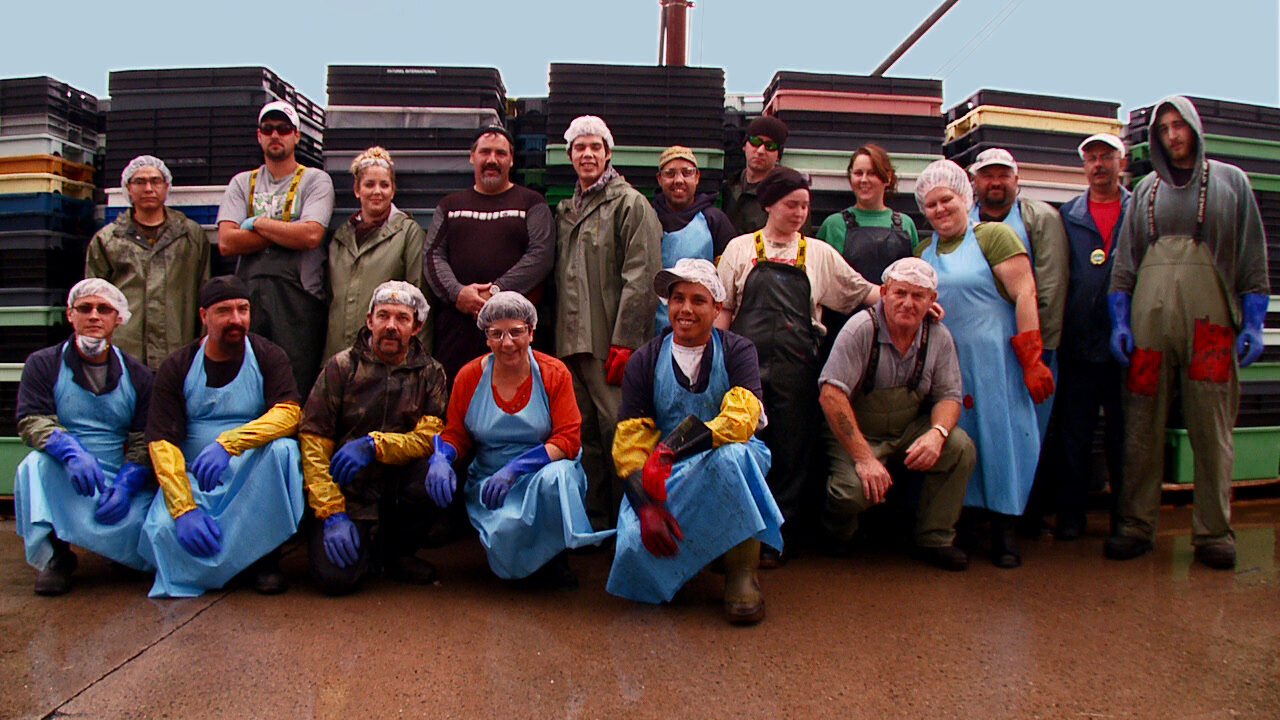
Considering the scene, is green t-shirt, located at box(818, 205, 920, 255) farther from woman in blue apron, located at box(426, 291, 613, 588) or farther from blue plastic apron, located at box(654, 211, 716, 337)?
woman in blue apron, located at box(426, 291, 613, 588)

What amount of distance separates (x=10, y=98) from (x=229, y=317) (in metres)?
3.01

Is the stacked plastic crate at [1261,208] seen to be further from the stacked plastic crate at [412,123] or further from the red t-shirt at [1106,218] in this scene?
the stacked plastic crate at [412,123]

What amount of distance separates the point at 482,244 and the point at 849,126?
2355 mm

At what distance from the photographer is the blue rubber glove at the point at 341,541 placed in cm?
338

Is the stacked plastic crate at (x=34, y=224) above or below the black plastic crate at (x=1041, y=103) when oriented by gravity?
below

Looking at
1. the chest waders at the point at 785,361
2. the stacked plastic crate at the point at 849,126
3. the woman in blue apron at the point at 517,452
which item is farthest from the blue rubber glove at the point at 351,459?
the stacked plastic crate at the point at 849,126

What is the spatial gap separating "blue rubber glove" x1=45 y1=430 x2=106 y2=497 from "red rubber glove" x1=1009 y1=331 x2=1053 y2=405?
13.6 ft

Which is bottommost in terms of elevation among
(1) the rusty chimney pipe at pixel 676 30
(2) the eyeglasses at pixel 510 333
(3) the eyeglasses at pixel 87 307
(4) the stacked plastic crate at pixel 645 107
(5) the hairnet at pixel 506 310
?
(2) the eyeglasses at pixel 510 333

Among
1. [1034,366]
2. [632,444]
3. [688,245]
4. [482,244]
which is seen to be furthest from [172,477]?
Answer: [1034,366]

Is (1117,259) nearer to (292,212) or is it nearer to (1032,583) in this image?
(1032,583)

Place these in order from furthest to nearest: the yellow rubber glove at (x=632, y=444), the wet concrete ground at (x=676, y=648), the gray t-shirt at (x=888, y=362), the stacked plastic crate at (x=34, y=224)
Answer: the stacked plastic crate at (x=34, y=224) → the gray t-shirt at (x=888, y=362) → the yellow rubber glove at (x=632, y=444) → the wet concrete ground at (x=676, y=648)

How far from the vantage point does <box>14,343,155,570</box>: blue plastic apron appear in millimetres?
3461

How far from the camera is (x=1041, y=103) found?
201 inches

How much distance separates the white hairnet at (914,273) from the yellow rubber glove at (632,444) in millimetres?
1271
